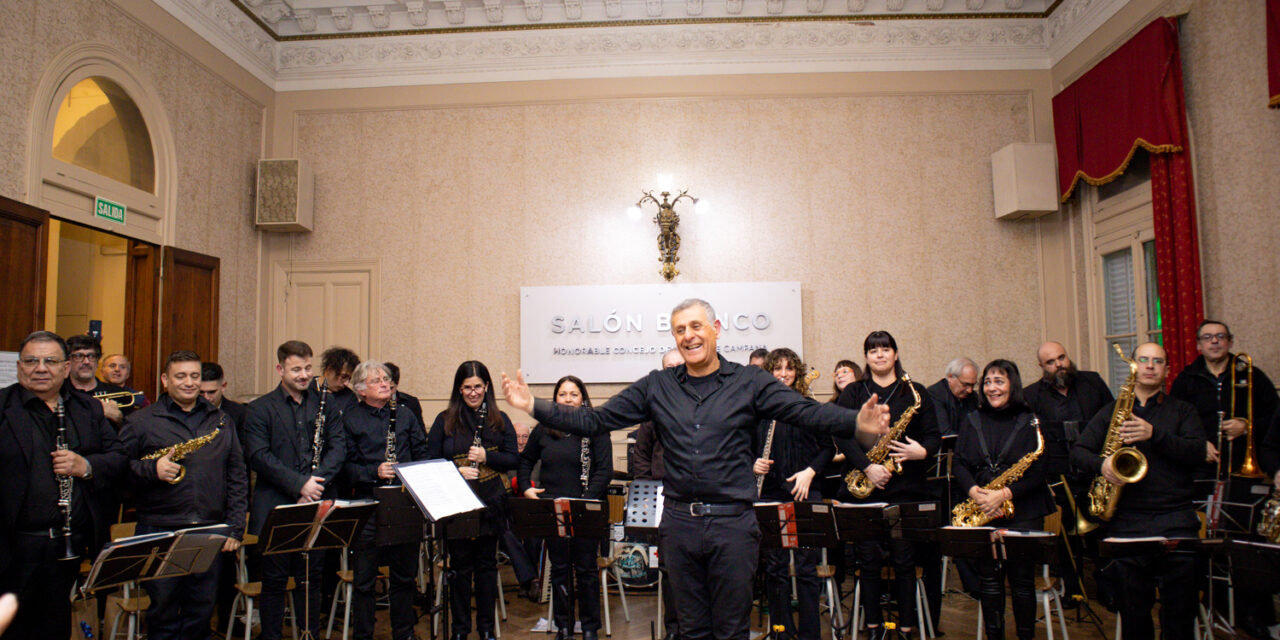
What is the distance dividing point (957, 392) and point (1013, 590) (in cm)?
219

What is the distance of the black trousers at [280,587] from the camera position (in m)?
3.94

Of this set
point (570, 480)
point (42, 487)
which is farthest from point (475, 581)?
point (42, 487)

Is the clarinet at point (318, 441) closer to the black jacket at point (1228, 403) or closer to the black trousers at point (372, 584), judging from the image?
the black trousers at point (372, 584)

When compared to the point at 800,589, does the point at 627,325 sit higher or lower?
higher

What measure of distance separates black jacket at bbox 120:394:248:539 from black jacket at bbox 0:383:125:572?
0.10 m

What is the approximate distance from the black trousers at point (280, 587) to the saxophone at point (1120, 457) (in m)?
4.14

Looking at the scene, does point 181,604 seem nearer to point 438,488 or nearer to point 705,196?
point 438,488

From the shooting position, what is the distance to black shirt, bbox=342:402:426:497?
4238mm

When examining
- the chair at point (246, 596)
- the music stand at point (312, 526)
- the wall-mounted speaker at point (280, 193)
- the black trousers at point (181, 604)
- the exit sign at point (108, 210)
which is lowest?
the chair at point (246, 596)

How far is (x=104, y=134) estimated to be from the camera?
5801 millimetres

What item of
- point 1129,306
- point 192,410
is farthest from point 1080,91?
point 192,410

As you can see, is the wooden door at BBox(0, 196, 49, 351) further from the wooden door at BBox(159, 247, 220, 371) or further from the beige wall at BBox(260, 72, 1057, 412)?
the beige wall at BBox(260, 72, 1057, 412)

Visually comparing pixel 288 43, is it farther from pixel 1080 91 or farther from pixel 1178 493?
pixel 1178 493

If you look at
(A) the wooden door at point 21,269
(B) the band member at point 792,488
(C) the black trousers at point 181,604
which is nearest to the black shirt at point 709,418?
(B) the band member at point 792,488
